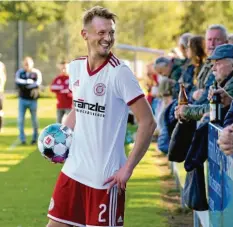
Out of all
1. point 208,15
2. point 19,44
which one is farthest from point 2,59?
point 208,15

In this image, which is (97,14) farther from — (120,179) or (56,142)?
(120,179)

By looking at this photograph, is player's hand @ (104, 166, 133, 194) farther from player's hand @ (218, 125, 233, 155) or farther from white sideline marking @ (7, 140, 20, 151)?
white sideline marking @ (7, 140, 20, 151)

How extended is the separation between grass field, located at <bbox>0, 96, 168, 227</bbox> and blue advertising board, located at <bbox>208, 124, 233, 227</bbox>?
2728 millimetres

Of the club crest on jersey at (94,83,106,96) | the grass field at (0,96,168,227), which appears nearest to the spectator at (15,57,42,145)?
the grass field at (0,96,168,227)

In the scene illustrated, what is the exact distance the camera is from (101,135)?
683 cm

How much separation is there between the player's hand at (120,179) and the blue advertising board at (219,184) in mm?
799

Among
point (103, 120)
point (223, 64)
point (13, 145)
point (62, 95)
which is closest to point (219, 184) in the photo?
point (223, 64)

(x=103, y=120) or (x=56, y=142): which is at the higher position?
(x=103, y=120)

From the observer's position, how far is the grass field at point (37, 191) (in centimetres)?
1158

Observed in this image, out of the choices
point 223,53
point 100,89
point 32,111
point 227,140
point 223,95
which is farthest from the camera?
point 32,111

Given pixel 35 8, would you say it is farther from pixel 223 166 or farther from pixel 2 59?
pixel 223 166

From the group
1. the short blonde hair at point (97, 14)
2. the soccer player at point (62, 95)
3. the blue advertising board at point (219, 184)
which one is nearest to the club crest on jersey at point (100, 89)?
the short blonde hair at point (97, 14)

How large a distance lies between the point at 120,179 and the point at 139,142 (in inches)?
11.8

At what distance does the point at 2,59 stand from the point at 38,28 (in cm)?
317
